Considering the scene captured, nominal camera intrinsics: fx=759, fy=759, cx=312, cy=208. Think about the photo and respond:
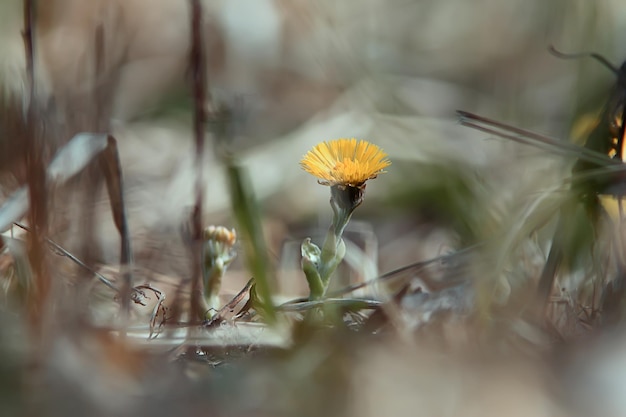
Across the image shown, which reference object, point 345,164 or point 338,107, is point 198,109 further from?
point 338,107

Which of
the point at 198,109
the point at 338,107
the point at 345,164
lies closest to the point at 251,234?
the point at 345,164

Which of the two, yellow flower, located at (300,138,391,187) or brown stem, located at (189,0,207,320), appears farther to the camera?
brown stem, located at (189,0,207,320)

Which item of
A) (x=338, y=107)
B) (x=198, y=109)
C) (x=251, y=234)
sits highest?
(x=338, y=107)

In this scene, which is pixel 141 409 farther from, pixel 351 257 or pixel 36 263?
pixel 351 257

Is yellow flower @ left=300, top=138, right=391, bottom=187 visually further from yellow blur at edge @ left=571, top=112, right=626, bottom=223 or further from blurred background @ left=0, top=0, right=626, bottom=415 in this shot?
yellow blur at edge @ left=571, top=112, right=626, bottom=223

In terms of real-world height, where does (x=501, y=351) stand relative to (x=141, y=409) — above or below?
above

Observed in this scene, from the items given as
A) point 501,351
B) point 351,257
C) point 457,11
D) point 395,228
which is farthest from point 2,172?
point 457,11

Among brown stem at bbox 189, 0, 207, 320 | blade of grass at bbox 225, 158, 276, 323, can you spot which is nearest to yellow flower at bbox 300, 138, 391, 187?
blade of grass at bbox 225, 158, 276, 323
